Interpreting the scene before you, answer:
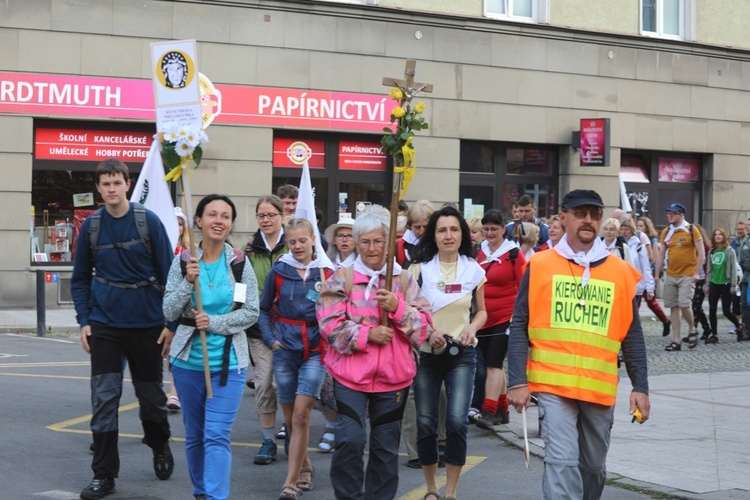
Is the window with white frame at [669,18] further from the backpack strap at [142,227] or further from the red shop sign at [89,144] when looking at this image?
the backpack strap at [142,227]

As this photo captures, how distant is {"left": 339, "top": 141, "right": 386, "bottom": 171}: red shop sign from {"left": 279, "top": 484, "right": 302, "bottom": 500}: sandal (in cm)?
1522

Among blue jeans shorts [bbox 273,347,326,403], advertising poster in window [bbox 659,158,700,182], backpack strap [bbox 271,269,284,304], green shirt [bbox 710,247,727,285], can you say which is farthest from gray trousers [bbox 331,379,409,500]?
advertising poster in window [bbox 659,158,700,182]

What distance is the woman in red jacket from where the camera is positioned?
9445 millimetres

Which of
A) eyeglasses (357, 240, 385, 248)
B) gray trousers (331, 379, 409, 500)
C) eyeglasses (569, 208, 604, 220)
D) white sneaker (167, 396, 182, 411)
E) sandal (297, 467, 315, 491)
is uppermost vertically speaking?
eyeglasses (569, 208, 604, 220)

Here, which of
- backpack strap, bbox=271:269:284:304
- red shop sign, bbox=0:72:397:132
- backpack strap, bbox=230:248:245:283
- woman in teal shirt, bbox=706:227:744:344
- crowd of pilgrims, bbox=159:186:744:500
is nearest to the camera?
crowd of pilgrims, bbox=159:186:744:500

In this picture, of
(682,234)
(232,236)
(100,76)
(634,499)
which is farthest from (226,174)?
(634,499)

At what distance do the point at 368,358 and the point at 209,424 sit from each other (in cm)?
96

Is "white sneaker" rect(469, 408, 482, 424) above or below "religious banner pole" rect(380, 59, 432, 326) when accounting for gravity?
below

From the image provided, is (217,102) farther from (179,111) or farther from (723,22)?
(179,111)

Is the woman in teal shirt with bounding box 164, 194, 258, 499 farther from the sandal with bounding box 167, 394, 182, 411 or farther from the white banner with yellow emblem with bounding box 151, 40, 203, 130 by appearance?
the sandal with bounding box 167, 394, 182, 411

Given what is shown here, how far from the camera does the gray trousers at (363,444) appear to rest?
19.3 feet

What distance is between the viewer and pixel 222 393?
628 cm

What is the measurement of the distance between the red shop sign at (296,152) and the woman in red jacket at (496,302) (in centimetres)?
1191

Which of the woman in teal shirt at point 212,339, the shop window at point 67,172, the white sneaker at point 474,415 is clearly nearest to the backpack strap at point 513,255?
the white sneaker at point 474,415
